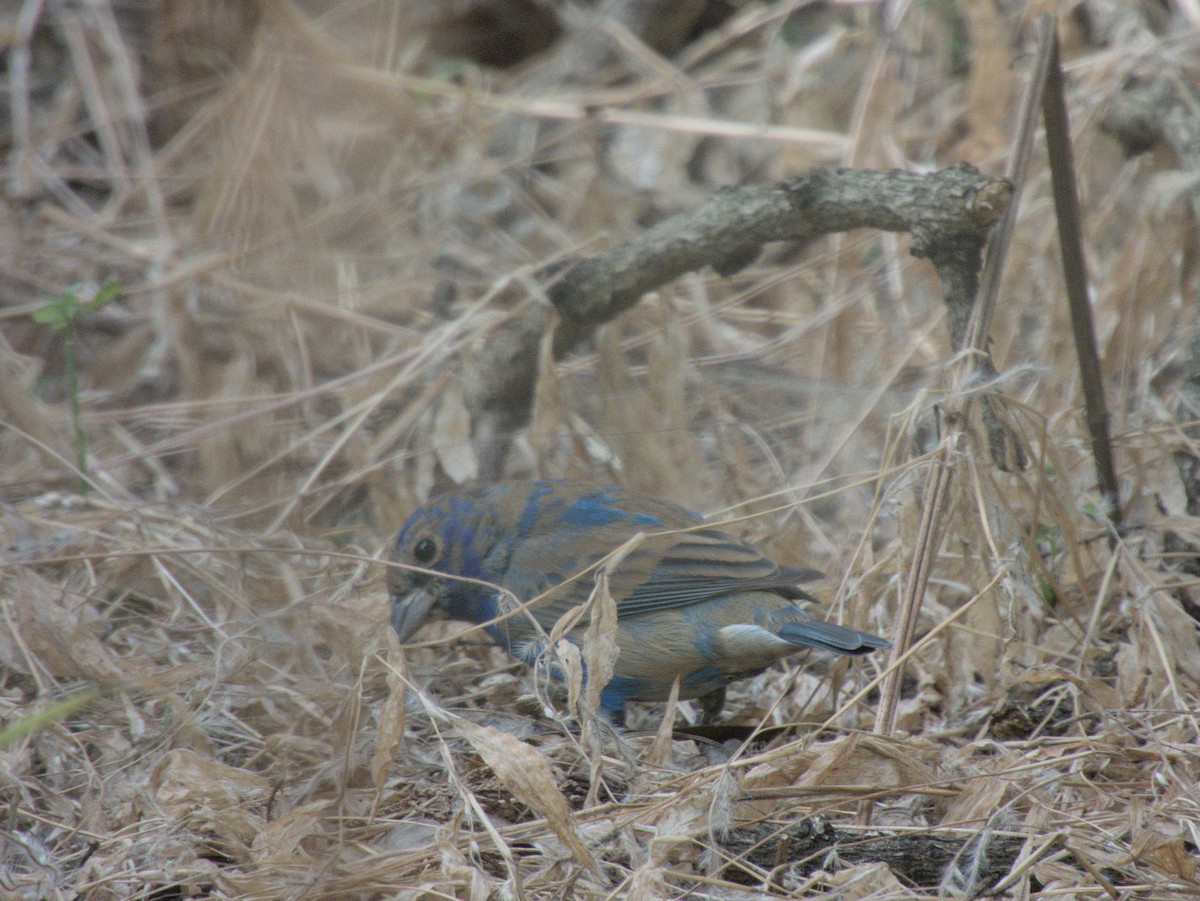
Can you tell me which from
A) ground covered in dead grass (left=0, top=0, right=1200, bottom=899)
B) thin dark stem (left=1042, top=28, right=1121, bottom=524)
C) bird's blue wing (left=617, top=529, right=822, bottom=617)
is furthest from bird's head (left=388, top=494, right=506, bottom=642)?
thin dark stem (left=1042, top=28, right=1121, bottom=524)

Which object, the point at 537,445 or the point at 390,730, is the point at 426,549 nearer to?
the point at 537,445

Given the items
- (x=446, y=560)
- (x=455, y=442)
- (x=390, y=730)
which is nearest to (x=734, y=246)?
(x=455, y=442)

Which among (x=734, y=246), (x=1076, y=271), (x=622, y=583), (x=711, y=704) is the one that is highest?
(x=1076, y=271)

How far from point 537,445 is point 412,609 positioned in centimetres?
77

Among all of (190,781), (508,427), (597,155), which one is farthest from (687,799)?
(597,155)

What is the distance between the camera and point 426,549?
3818 mm

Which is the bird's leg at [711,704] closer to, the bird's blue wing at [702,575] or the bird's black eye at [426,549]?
the bird's blue wing at [702,575]

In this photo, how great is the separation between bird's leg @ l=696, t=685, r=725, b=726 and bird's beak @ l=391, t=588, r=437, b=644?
2.87 feet

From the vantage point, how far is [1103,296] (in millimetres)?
4117

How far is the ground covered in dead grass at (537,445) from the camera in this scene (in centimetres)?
254

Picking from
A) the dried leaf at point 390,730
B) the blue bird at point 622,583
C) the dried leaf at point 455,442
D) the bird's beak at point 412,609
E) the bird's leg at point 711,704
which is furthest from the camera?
the dried leaf at point 455,442

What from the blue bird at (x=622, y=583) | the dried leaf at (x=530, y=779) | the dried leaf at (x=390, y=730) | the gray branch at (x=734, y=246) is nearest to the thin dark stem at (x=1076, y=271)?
the gray branch at (x=734, y=246)

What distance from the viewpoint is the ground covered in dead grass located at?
2.54 metres

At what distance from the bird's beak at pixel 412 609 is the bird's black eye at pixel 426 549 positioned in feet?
0.36
